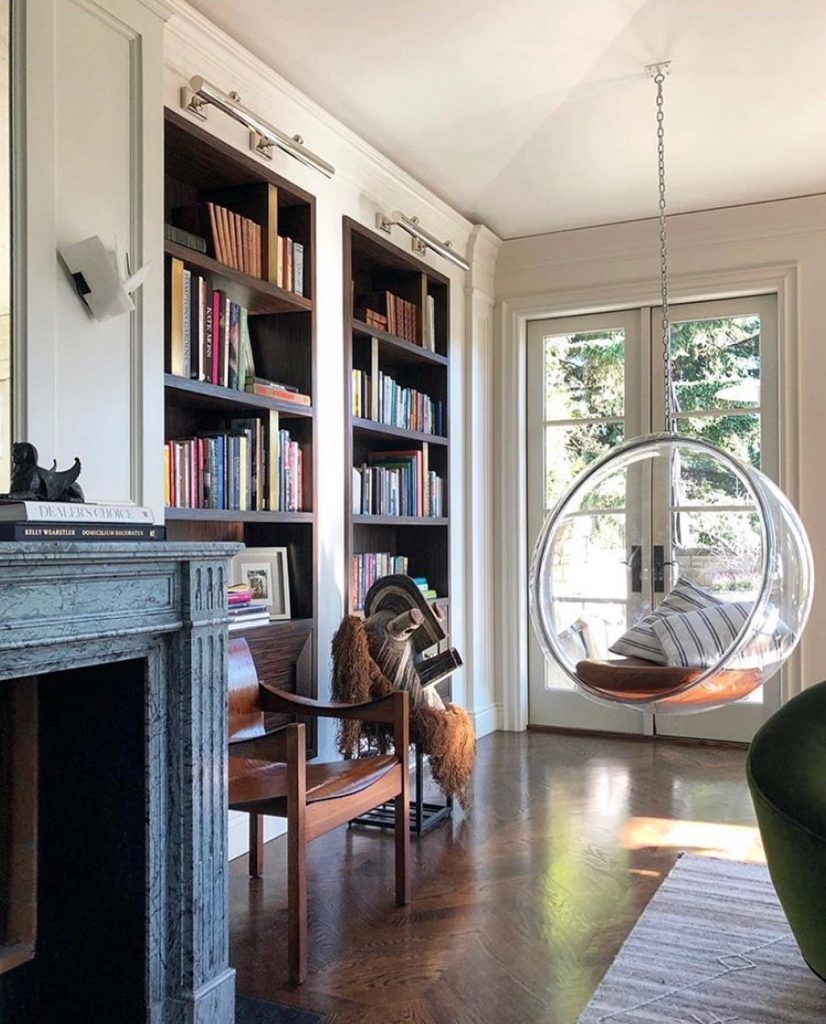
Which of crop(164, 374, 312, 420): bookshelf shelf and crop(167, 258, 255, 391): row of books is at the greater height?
crop(167, 258, 255, 391): row of books

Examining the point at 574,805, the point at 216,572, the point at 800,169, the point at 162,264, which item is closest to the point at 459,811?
the point at 574,805

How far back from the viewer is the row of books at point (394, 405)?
414cm

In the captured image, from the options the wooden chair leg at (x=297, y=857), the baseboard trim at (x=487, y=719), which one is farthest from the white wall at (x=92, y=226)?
the baseboard trim at (x=487, y=719)

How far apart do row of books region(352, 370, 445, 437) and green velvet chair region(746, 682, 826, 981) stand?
233 cm

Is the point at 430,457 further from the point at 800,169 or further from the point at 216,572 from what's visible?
the point at 216,572

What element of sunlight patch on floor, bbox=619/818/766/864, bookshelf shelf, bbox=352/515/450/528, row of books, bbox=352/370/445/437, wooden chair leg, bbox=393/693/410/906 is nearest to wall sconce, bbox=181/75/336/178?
row of books, bbox=352/370/445/437

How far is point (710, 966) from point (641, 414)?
3343mm

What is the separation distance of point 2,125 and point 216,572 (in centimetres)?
122

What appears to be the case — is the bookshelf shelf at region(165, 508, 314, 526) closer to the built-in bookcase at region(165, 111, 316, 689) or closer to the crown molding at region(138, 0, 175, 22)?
the built-in bookcase at region(165, 111, 316, 689)

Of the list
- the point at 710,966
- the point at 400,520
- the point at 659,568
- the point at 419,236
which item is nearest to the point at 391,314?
the point at 419,236

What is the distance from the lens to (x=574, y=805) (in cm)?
383

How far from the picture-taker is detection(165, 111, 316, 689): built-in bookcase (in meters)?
3.07

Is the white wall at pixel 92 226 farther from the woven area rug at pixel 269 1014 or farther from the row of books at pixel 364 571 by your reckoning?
the row of books at pixel 364 571

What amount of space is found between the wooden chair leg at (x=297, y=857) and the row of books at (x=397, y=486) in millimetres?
1776
